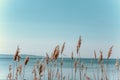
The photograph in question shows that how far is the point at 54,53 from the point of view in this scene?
4648mm

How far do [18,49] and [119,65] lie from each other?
1.82m

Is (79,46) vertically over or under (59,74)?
over

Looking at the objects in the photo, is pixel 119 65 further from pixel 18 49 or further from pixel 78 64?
pixel 18 49

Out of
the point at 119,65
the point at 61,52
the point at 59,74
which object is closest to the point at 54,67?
the point at 59,74

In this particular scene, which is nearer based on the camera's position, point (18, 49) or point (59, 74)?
point (18, 49)

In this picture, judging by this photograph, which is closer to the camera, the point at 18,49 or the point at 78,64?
the point at 18,49

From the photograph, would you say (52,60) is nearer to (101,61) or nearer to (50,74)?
(50,74)

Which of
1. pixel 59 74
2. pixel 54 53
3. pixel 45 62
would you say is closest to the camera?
pixel 54 53

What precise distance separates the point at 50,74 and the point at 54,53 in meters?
0.59

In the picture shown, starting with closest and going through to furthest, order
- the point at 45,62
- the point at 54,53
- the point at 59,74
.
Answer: the point at 54,53 → the point at 45,62 → the point at 59,74

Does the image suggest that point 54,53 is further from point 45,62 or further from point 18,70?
point 18,70

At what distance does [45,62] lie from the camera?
16.5 feet

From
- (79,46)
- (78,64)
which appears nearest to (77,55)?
(79,46)

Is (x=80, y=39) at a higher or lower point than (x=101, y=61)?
higher
